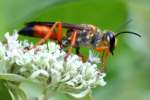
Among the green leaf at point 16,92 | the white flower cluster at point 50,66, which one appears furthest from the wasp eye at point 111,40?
the green leaf at point 16,92

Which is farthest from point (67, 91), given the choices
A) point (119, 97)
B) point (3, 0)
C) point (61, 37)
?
point (119, 97)

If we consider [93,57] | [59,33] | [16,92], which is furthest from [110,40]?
[16,92]

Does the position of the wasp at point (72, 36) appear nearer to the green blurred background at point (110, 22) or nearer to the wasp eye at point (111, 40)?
the wasp eye at point (111, 40)

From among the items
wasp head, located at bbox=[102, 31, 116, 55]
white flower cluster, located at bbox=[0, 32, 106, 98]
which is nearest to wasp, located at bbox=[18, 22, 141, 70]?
wasp head, located at bbox=[102, 31, 116, 55]

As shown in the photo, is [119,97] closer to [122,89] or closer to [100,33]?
[122,89]

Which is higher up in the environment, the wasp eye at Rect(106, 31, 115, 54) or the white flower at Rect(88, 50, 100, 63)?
the wasp eye at Rect(106, 31, 115, 54)

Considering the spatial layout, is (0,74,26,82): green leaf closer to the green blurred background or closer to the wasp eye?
the green blurred background
